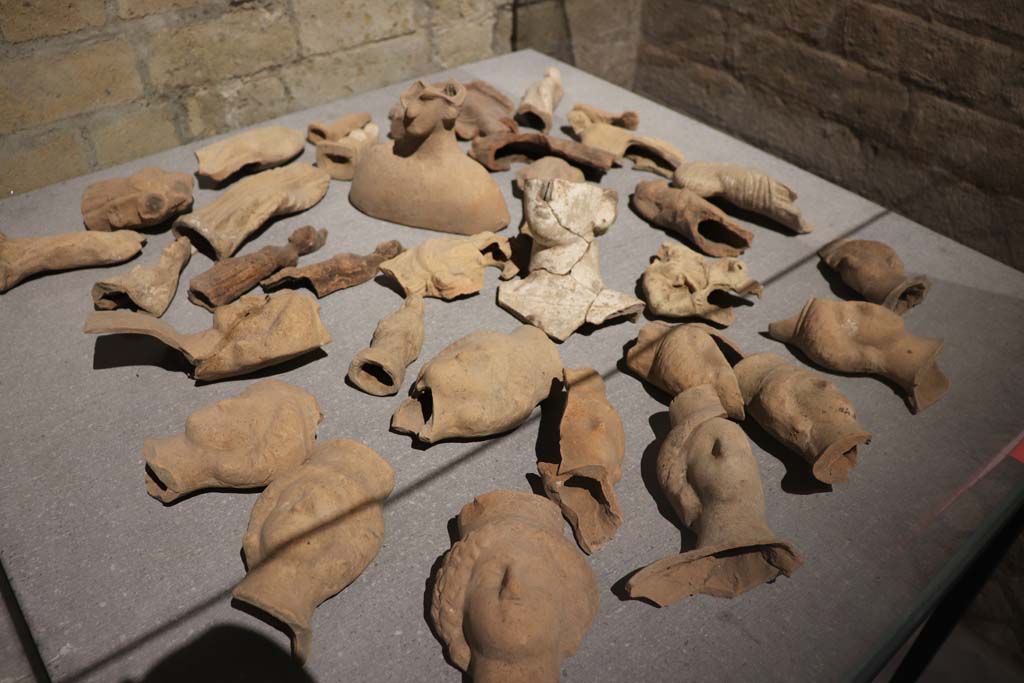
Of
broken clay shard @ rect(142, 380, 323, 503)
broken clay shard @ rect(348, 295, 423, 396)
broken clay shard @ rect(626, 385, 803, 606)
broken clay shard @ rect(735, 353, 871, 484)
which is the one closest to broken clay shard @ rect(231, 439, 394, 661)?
broken clay shard @ rect(142, 380, 323, 503)

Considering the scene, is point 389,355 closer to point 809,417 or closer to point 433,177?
point 433,177

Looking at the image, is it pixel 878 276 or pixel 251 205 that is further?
pixel 251 205

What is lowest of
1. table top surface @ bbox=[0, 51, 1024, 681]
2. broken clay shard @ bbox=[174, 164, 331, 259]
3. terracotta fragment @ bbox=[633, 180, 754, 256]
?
table top surface @ bbox=[0, 51, 1024, 681]

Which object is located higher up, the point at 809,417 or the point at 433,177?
the point at 433,177

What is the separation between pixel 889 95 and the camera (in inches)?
131

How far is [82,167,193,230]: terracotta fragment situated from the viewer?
2445 millimetres

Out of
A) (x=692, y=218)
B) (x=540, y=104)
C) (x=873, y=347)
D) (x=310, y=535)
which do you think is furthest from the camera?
(x=540, y=104)

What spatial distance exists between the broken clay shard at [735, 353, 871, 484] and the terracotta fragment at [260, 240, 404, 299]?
46.7 inches

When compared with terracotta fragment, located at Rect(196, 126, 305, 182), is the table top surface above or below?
below

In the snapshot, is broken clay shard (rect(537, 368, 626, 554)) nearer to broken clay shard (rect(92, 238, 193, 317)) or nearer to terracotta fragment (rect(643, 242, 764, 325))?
terracotta fragment (rect(643, 242, 764, 325))

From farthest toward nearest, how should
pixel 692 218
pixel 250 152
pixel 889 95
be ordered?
pixel 889 95 < pixel 250 152 < pixel 692 218

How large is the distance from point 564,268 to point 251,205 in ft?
3.52

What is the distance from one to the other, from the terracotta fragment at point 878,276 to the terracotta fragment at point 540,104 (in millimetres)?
1354

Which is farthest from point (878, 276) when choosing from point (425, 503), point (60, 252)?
point (60, 252)
